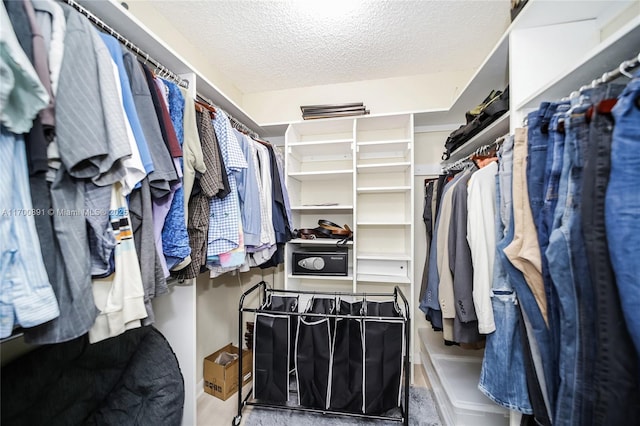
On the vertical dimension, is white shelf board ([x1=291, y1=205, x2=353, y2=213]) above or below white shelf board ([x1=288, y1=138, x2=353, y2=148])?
below

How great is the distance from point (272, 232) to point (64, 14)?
1.15 meters

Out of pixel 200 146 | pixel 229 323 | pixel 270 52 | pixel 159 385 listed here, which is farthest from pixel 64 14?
pixel 229 323

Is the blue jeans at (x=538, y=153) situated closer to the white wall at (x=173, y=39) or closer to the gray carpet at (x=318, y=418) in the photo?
the gray carpet at (x=318, y=418)

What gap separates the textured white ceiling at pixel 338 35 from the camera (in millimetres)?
1344

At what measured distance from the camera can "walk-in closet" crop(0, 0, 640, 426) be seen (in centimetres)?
53

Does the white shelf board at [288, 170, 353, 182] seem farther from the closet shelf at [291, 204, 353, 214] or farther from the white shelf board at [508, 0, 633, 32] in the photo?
the white shelf board at [508, 0, 633, 32]

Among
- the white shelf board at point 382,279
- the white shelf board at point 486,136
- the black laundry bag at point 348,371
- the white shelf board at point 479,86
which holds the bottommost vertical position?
the black laundry bag at point 348,371

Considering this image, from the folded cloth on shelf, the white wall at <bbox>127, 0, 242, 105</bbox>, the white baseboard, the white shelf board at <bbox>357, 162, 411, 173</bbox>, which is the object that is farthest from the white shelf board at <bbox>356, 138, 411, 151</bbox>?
the white baseboard

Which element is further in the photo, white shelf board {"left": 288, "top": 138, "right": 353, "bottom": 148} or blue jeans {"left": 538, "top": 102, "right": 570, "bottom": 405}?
white shelf board {"left": 288, "top": 138, "right": 353, "bottom": 148}

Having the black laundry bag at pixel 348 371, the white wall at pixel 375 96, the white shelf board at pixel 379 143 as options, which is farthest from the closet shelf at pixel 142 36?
the black laundry bag at pixel 348 371

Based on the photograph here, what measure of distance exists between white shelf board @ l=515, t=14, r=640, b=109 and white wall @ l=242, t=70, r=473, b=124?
3.97 ft

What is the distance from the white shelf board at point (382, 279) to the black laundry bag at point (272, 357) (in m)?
0.74

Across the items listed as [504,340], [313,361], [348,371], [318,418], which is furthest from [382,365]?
[504,340]

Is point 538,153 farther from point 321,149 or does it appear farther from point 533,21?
point 321,149
